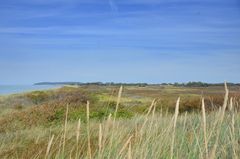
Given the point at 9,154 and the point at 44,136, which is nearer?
the point at 9,154

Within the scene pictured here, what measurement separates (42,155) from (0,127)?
656 cm

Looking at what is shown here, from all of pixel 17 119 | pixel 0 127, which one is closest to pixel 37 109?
pixel 17 119

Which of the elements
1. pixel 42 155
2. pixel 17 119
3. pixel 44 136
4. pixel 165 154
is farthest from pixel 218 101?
pixel 165 154

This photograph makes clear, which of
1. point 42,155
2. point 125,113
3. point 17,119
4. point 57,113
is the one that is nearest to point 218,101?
point 125,113

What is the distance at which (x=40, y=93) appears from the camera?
3622cm

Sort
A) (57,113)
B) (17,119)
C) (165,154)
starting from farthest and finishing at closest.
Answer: (57,113) → (17,119) → (165,154)

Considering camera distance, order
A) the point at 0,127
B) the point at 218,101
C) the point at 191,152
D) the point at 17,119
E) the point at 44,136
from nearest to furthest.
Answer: the point at 191,152, the point at 44,136, the point at 0,127, the point at 17,119, the point at 218,101

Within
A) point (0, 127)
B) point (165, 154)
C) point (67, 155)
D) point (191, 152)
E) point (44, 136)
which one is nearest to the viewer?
point (191, 152)

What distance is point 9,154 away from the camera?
756 cm

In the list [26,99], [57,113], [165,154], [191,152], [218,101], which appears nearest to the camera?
[191,152]

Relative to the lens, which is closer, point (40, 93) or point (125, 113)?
point (125, 113)

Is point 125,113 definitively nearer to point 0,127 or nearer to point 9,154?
point 0,127

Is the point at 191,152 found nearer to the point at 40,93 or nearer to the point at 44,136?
the point at 44,136

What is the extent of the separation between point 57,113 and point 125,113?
9.01ft
